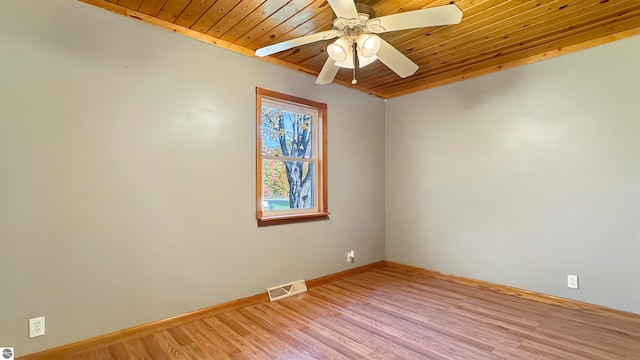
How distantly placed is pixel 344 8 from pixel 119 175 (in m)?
1.99

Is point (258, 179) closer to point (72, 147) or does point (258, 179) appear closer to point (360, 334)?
point (72, 147)

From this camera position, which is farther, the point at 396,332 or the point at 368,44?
the point at 396,332

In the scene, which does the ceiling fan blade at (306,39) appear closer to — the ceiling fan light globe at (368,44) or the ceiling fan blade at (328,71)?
the ceiling fan light globe at (368,44)

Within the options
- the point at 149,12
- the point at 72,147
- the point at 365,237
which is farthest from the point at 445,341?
the point at 149,12

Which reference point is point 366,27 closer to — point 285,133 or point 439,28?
point 439,28

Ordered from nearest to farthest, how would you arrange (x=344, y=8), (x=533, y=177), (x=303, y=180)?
1. (x=344, y=8)
2. (x=533, y=177)
3. (x=303, y=180)

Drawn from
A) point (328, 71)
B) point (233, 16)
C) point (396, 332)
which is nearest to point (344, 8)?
point (328, 71)

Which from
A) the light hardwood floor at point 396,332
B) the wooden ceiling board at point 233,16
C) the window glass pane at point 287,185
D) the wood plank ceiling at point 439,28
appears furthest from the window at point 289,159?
the light hardwood floor at point 396,332

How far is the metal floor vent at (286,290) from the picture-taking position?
3168 millimetres

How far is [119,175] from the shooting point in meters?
2.33

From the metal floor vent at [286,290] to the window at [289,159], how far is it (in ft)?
2.25

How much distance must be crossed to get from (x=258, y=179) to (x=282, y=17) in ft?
4.85

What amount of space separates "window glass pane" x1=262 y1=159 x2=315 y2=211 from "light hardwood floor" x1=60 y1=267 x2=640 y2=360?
40.0 inches

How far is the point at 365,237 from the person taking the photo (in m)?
4.23
